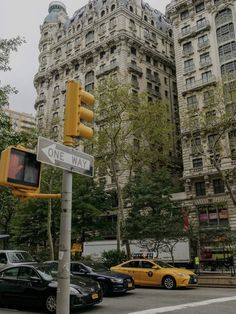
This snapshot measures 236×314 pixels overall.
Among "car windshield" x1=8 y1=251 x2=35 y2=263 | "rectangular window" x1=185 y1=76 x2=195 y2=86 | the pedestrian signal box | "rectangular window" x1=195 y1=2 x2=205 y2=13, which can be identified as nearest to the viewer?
the pedestrian signal box

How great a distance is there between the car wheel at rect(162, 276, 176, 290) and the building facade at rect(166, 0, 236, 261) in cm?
1760

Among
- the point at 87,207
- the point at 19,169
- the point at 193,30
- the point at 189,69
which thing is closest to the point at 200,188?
the point at 87,207

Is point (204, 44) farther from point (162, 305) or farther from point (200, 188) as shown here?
point (162, 305)

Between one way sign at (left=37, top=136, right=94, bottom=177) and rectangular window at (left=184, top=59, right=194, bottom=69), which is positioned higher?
rectangular window at (left=184, top=59, right=194, bottom=69)

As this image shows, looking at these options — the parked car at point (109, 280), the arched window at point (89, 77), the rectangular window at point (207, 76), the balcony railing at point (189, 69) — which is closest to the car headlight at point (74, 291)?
the parked car at point (109, 280)

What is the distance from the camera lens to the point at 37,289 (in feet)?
38.6

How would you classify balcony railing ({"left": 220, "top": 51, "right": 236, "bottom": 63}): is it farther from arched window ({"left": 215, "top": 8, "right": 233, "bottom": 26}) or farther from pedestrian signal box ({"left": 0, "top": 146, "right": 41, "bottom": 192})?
pedestrian signal box ({"left": 0, "top": 146, "right": 41, "bottom": 192})

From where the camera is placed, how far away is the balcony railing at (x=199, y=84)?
46644mm

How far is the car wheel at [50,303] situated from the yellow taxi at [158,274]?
26.6ft

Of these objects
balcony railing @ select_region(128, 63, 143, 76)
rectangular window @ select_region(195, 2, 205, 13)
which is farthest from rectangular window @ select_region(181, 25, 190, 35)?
balcony railing @ select_region(128, 63, 143, 76)

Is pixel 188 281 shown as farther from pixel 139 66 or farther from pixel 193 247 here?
pixel 139 66

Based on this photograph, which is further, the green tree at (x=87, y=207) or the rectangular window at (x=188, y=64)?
the rectangular window at (x=188, y=64)

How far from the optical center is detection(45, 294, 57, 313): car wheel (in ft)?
36.9

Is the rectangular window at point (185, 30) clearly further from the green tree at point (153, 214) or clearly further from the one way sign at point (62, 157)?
the one way sign at point (62, 157)
